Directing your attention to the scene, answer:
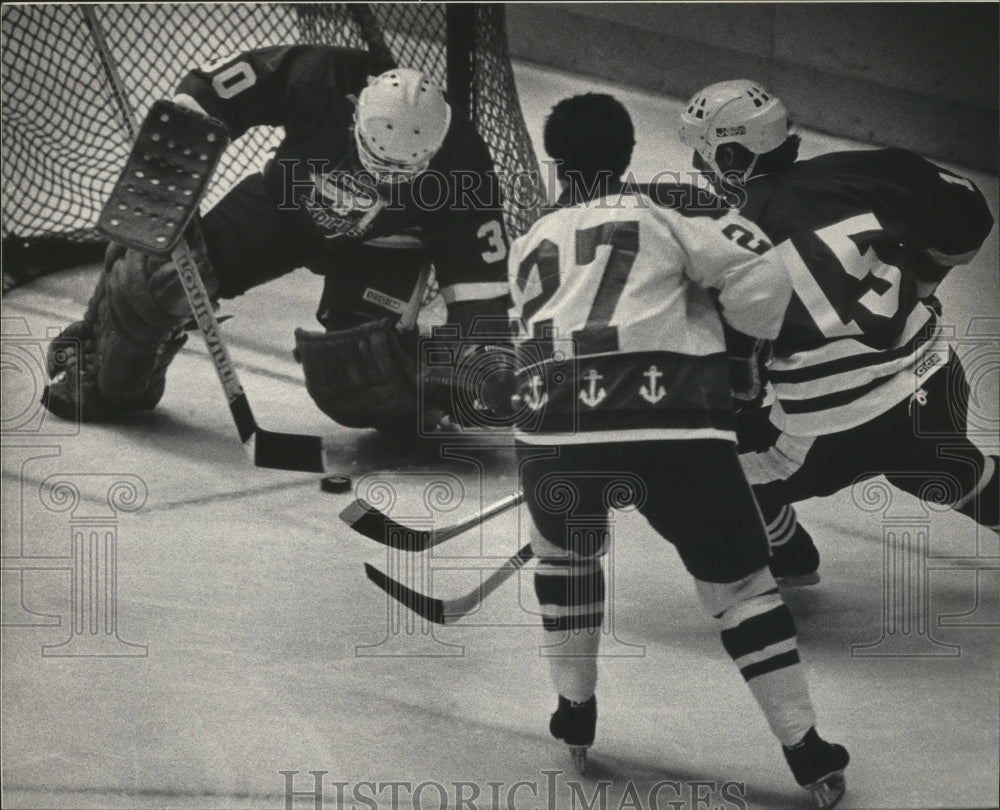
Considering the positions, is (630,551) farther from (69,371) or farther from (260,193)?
(69,371)

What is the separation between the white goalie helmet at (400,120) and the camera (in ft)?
10.8

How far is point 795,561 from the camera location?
3.19 metres

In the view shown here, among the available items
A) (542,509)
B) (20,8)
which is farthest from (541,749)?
(20,8)

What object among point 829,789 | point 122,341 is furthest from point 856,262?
point 122,341

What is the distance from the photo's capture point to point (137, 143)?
3.21 metres

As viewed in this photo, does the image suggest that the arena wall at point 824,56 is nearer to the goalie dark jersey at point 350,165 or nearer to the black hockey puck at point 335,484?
the goalie dark jersey at point 350,165

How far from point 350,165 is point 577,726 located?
1471mm

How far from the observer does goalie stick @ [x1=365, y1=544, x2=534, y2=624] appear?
3068 millimetres

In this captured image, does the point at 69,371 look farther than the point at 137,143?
Yes

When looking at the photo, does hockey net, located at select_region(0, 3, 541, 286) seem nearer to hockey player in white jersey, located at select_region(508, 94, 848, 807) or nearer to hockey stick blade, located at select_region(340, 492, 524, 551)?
hockey stick blade, located at select_region(340, 492, 524, 551)

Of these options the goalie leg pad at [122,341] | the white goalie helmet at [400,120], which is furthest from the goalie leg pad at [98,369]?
the white goalie helmet at [400,120]

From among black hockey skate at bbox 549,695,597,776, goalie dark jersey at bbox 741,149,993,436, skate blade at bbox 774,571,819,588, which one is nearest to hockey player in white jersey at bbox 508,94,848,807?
black hockey skate at bbox 549,695,597,776

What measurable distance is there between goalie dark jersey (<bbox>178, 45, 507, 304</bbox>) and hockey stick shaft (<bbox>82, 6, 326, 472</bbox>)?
27 cm

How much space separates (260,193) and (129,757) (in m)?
1.55
